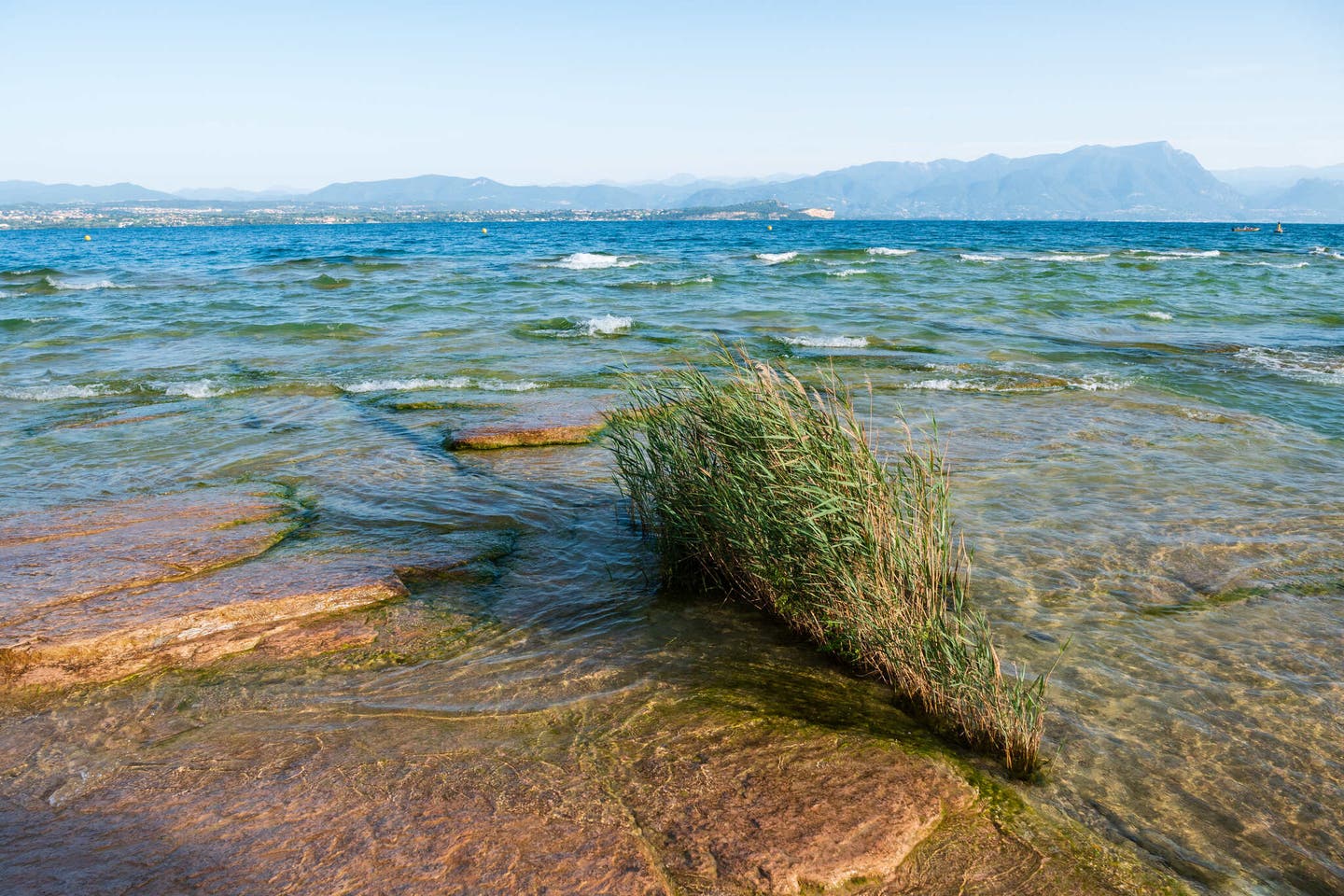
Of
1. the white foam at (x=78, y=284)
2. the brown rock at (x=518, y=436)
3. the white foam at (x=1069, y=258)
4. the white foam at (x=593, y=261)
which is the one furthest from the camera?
the white foam at (x=1069, y=258)

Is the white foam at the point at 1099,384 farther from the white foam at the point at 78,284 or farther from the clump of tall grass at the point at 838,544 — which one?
the white foam at the point at 78,284

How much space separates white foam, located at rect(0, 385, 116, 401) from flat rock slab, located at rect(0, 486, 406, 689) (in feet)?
21.0

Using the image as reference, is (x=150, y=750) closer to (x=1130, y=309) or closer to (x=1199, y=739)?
(x=1199, y=739)

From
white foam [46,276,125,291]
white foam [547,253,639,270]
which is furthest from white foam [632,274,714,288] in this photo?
white foam [46,276,125,291]

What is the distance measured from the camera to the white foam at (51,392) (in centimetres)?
1209

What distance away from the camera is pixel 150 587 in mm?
5336

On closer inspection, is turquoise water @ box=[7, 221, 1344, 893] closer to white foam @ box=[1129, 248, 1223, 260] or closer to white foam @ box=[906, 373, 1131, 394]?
white foam @ box=[906, 373, 1131, 394]

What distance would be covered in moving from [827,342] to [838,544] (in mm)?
12737

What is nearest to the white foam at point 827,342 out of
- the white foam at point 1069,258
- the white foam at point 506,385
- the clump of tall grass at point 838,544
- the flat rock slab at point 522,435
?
the white foam at point 506,385

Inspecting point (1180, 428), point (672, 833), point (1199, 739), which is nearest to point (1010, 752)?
point (1199, 739)

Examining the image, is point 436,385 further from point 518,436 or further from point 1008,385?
point 1008,385

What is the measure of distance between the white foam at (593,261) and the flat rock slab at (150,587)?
31.0 metres

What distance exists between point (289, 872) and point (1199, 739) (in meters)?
4.03

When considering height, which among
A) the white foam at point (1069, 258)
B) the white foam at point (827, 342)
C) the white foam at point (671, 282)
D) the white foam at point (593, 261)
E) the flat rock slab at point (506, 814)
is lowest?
the flat rock slab at point (506, 814)
